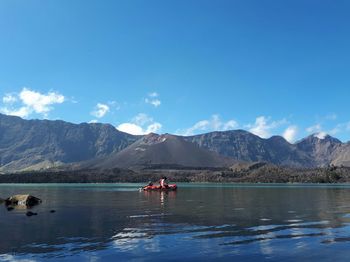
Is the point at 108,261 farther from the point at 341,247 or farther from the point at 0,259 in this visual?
the point at 341,247

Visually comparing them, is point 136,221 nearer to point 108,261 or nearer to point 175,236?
point 175,236

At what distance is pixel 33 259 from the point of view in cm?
2662

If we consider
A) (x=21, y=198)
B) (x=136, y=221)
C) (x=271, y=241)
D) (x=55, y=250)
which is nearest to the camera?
(x=55, y=250)

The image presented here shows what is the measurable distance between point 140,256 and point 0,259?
29.3 feet

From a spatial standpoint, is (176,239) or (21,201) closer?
(176,239)

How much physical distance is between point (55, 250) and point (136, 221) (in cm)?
1905

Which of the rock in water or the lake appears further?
the rock in water

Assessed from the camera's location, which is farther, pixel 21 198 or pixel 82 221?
pixel 21 198

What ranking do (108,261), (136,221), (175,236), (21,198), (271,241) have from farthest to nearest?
(21,198), (136,221), (175,236), (271,241), (108,261)

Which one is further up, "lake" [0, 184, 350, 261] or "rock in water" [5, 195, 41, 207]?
"rock in water" [5, 195, 41, 207]

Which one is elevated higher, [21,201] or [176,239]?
[21,201]

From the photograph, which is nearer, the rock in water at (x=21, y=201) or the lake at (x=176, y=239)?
the lake at (x=176, y=239)

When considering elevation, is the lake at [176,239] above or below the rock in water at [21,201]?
below

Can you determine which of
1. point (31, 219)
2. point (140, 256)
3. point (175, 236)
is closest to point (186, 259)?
point (140, 256)
